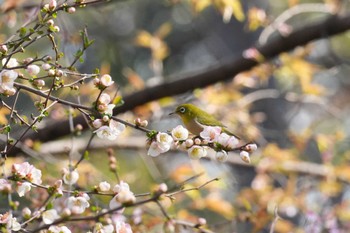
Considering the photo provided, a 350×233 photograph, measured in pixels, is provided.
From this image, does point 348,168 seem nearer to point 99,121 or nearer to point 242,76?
point 242,76

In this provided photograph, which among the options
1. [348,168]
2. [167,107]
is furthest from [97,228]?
[348,168]

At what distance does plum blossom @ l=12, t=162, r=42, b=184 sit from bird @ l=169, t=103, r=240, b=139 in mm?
468

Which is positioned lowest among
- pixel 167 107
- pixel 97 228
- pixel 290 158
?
pixel 290 158

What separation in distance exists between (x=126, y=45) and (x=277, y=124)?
2615 millimetres

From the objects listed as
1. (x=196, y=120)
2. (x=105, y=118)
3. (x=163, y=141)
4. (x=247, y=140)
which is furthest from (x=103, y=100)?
(x=247, y=140)

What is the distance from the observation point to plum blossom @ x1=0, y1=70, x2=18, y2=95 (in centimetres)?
120

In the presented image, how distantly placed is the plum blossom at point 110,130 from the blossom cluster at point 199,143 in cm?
8

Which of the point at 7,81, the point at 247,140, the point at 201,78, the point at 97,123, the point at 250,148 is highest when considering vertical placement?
the point at 7,81

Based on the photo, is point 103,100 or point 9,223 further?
point 103,100

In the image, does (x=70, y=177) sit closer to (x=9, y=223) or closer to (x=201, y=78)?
(x=9, y=223)

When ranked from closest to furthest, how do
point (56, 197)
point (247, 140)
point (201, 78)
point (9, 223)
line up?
point (9, 223) < point (56, 197) < point (201, 78) < point (247, 140)

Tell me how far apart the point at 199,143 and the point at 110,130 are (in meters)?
0.20

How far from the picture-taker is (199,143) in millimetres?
1271

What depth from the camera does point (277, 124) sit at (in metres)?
5.02
